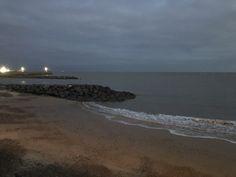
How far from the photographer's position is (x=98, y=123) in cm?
2006

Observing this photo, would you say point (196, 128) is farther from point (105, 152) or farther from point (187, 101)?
point (187, 101)

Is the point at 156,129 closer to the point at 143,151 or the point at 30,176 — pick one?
the point at 143,151

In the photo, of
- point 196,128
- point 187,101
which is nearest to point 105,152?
point 196,128

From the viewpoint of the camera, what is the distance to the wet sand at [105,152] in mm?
10180

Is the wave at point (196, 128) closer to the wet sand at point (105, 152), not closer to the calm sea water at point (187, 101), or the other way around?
the wet sand at point (105, 152)

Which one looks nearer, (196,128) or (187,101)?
(196,128)

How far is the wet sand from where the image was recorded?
10.2m

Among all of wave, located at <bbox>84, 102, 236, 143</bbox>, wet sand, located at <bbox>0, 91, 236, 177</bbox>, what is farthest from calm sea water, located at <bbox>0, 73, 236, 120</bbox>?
wet sand, located at <bbox>0, 91, 236, 177</bbox>

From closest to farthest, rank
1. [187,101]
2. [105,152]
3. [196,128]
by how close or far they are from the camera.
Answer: [105,152], [196,128], [187,101]

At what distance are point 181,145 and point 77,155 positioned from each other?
499cm

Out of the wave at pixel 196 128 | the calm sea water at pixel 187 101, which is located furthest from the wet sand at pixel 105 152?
Answer: the calm sea water at pixel 187 101

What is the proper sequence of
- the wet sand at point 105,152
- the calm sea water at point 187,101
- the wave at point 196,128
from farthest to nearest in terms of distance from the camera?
1. the calm sea water at point 187,101
2. the wave at point 196,128
3. the wet sand at point 105,152

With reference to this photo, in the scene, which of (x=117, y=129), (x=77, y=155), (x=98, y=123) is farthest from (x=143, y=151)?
(x=98, y=123)

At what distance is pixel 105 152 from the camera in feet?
41.7
